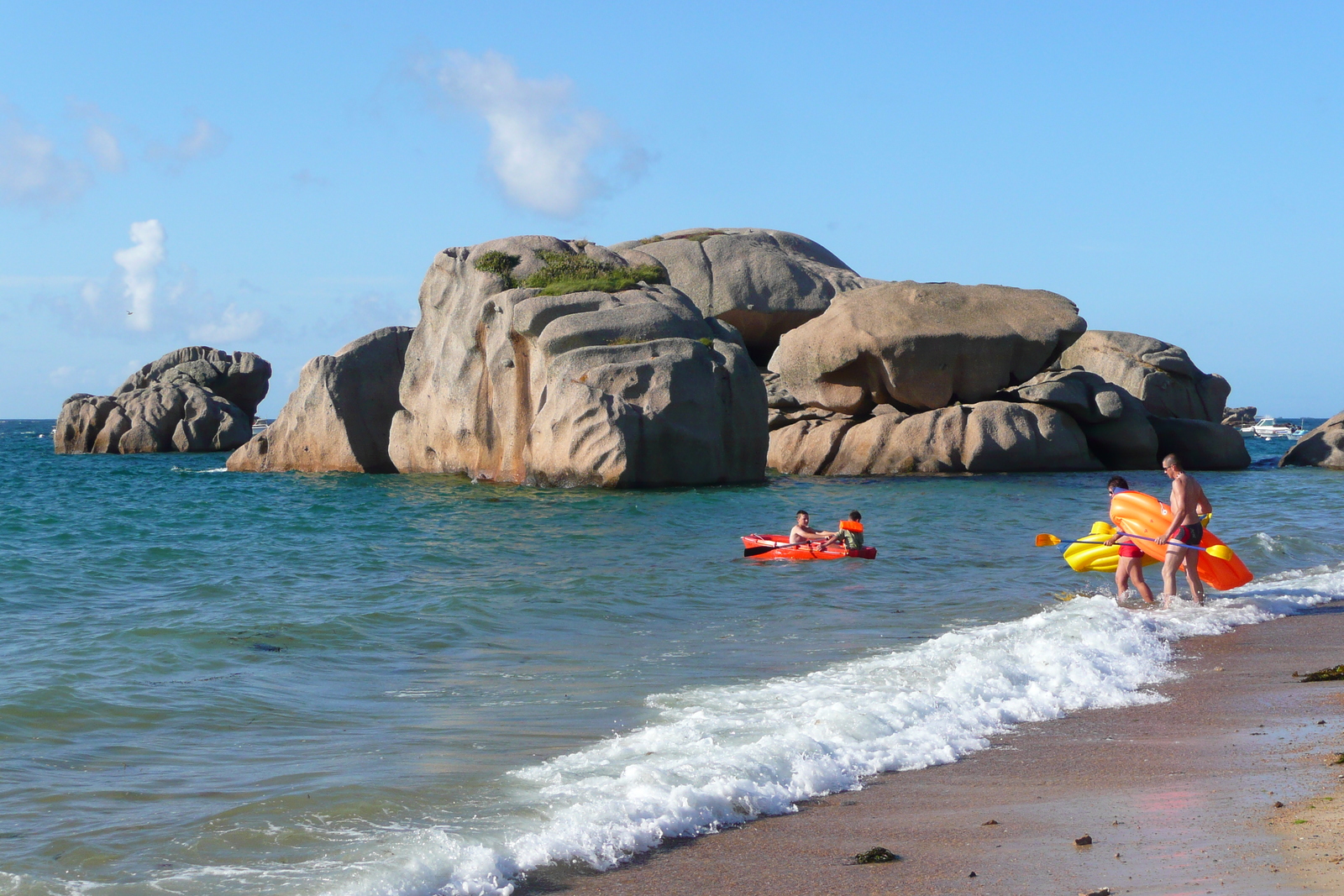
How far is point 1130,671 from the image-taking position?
9.07 metres

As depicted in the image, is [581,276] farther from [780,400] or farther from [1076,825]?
[1076,825]

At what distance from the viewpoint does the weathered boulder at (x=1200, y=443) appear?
1369 inches

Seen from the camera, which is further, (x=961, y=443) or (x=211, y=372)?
(x=211, y=372)

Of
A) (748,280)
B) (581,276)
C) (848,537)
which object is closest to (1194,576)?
(848,537)

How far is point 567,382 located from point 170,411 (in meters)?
35.9

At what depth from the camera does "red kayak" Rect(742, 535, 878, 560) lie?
16.8 meters

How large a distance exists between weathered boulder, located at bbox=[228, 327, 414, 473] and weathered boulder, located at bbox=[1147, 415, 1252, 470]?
22.9 m

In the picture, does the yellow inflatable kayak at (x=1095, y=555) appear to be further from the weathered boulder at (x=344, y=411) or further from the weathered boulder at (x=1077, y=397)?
the weathered boulder at (x=344, y=411)

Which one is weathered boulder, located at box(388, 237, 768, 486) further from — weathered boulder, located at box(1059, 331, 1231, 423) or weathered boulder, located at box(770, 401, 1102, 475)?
weathered boulder, located at box(1059, 331, 1231, 423)

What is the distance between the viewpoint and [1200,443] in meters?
34.8

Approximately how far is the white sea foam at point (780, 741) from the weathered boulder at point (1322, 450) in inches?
1132

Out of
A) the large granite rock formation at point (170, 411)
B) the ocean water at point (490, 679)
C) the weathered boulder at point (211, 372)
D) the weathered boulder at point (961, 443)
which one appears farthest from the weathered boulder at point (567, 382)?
the weathered boulder at point (211, 372)

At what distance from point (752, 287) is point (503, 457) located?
1531 cm

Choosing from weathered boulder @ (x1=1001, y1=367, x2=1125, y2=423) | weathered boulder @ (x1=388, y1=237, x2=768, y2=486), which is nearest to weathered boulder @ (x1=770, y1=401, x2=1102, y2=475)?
weathered boulder @ (x1=1001, y1=367, x2=1125, y2=423)
